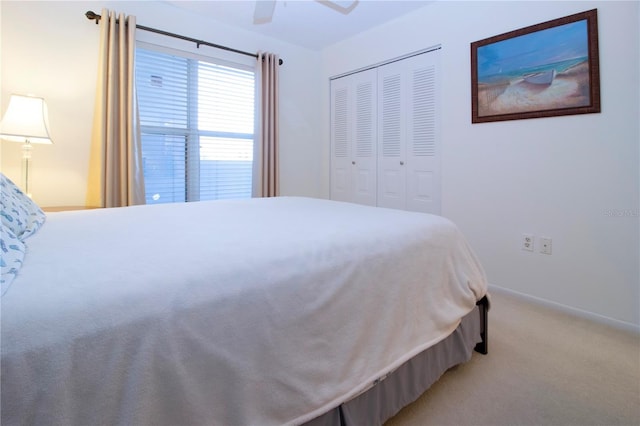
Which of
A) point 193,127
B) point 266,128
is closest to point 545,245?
point 266,128

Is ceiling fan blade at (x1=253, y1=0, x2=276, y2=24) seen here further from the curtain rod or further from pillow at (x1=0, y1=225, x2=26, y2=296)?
pillow at (x1=0, y1=225, x2=26, y2=296)

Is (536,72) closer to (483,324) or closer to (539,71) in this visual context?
(539,71)

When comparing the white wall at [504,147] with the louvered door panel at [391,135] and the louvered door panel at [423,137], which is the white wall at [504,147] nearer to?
the louvered door panel at [423,137]

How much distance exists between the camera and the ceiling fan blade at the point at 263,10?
6.81 feet

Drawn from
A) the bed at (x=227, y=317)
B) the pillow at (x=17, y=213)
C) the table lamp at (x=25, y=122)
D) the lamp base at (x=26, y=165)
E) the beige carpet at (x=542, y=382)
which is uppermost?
the table lamp at (x=25, y=122)

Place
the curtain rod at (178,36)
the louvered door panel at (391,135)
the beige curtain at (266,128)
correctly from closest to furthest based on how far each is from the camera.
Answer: the curtain rod at (178,36), the louvered door panel at (391,135), the beige curtain at (266,128)

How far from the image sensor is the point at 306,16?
10.6 feet

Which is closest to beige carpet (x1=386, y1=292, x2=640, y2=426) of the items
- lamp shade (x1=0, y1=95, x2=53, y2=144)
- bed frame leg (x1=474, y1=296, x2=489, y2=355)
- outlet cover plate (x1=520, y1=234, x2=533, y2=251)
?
bed frame leg (x1=474, y1=296, x2=489, y2=355)

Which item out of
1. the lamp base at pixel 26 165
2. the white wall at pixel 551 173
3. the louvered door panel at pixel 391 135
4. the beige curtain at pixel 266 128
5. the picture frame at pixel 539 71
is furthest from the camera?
the beige curtain at pixel 266 128

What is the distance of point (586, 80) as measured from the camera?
6.93 feet

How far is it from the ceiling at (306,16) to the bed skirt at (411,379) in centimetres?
261

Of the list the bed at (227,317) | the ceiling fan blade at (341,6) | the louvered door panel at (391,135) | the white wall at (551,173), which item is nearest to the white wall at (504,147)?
the white wall at (551,173)

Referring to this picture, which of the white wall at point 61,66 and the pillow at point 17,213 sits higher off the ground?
the white wall at point 61,66

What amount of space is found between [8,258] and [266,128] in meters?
3.01
